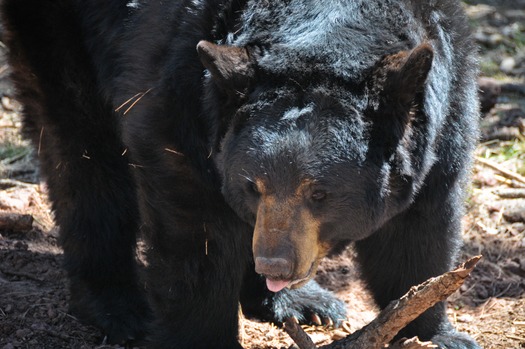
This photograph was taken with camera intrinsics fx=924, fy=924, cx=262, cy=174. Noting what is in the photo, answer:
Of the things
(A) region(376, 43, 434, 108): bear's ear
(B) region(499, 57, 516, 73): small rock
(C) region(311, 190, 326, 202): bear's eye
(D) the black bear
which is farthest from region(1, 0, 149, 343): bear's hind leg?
(B) region(499, 57, 516, 73): small rock

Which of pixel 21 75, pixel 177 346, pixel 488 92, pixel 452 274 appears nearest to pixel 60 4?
pixel 21 75

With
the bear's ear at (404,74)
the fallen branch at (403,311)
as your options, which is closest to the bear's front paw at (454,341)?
the fallen branch at (403,311)

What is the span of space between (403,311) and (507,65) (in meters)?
6.55

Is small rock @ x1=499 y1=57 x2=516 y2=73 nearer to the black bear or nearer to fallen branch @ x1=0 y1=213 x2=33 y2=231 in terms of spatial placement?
the black bear

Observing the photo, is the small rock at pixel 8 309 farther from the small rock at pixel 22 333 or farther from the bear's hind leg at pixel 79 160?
the bear's hind leg at pixel 79 160

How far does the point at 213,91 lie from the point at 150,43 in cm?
79

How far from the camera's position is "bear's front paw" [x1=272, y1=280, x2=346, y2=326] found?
6586 mm

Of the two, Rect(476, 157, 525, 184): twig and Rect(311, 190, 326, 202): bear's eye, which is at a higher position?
Rect(311, 190, 326, 202): bear's eye

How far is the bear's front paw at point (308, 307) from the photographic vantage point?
6.59 m

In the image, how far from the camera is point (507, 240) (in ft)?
24.0

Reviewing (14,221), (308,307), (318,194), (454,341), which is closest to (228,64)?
(318,194)

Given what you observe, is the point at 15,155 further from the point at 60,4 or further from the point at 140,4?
the point at 140,4

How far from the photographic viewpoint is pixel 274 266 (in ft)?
14.4

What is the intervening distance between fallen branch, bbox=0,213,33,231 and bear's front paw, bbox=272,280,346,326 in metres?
2.03
